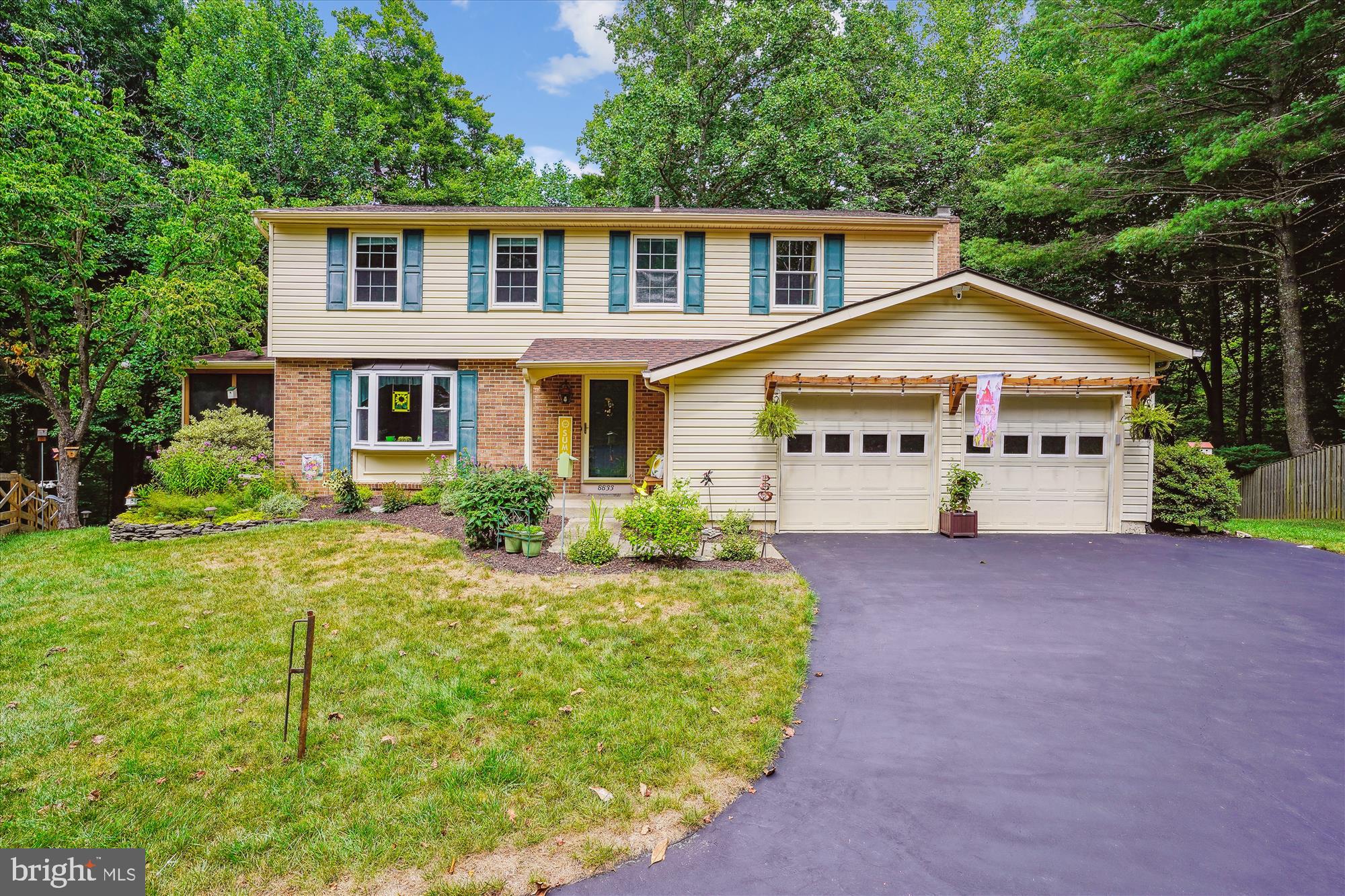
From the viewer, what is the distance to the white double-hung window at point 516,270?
11680mm

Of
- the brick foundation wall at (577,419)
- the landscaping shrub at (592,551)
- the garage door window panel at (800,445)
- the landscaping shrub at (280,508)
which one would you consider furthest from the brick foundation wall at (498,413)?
the garage door window panel at (800,445)

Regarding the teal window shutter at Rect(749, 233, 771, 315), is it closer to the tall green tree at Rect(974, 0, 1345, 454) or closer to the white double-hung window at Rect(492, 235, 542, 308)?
the white double-hung window at Rect(492, 235, 542, 308)

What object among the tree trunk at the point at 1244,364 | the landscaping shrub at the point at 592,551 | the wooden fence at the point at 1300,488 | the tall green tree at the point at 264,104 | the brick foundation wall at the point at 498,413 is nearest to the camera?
the landscaping shrub at the point at 592,551

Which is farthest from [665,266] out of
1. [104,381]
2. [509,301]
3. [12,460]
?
[12,460]

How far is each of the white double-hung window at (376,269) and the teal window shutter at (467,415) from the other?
2.25 metres

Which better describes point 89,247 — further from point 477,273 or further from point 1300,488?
point 1300,488

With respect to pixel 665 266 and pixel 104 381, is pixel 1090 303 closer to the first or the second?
pixel 665 266

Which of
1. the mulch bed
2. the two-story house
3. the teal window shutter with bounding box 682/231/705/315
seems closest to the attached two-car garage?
the mulch bed

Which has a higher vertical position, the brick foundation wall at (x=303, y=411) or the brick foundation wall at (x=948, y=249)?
the brick foundation wall at (x=948, y=249)

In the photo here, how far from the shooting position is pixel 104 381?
37.7ft

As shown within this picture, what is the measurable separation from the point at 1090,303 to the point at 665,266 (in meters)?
14.8

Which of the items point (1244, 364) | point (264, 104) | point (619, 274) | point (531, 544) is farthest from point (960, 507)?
point (264, 104)

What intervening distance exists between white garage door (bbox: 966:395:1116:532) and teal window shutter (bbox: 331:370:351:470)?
11.8 m

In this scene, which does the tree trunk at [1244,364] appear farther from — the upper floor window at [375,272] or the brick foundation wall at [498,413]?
the upper floor window at [375,272]
